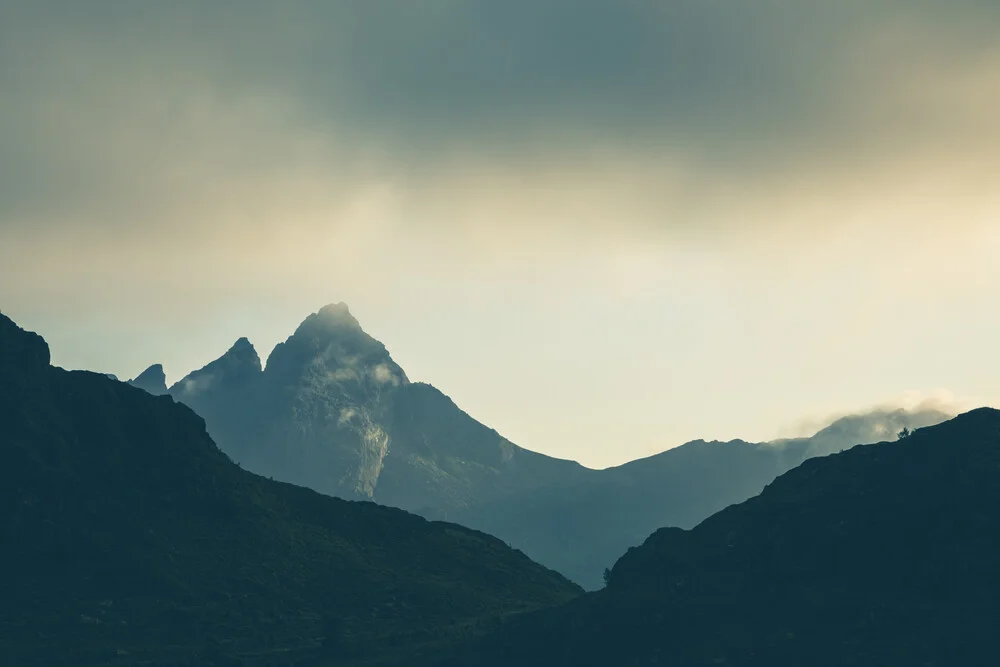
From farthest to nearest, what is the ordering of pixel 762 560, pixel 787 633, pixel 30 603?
pixel 30 603 < pixel 762 560 < pixel 787 633

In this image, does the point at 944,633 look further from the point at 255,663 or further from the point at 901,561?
the point at 255,663

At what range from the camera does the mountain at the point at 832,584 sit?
6156 inches

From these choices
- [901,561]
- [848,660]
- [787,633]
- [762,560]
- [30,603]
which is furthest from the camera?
[30,603]

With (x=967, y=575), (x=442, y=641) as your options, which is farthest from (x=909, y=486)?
(x=442, y=641)

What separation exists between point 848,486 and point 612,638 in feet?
159

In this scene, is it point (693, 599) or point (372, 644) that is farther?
point (372, 644)

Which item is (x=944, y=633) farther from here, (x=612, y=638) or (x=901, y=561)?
(x=612, y=638)

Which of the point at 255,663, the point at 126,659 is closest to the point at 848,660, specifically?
the point at 255,663

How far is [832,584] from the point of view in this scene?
172250 millimetres

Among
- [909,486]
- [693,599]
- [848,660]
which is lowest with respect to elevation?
[848,660]

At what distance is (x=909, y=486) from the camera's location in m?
185

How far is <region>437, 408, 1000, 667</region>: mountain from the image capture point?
156 m

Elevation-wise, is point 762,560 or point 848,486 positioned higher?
point 848,486

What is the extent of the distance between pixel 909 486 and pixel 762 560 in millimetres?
25797
